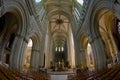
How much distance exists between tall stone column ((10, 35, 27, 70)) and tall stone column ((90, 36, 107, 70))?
22.2ft

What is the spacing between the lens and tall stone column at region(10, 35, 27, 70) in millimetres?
11753

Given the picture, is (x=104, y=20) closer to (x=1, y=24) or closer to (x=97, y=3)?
(x=97, y=3)

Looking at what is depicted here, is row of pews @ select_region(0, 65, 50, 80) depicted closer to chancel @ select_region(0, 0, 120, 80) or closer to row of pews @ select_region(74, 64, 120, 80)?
chancel @ select_region(0, 0, 120, 80)

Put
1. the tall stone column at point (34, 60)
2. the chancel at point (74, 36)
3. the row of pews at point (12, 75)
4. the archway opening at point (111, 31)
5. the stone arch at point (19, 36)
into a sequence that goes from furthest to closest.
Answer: the tall stone column at point (34, 60)
the archway opening at point (111, 31)
the stone arch at point (19, 36)
the chancel at point (74, 36)
the row of pews at point (12, 75)

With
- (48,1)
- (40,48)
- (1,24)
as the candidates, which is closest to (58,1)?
(48,1)

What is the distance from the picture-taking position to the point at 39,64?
1933 cm

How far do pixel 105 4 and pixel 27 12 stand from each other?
6.99m

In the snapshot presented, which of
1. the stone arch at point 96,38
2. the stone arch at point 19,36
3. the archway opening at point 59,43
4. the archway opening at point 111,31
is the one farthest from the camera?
the archway opening at point 59,43

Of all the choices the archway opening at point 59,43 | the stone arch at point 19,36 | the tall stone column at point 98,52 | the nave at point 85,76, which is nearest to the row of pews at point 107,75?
the nave at point 85,76

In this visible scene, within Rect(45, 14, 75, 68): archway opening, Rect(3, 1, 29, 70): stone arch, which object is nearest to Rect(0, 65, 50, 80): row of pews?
Rect(3, 1, 29, 70): stone arch

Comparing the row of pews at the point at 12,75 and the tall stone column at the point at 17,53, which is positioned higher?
the tall stone column at the point at 17,53

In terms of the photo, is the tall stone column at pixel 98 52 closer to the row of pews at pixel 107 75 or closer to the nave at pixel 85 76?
the nave at pixel 85 76

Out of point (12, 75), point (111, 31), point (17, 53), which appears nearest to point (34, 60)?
point (17, 53)

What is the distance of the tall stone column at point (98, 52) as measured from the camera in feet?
41.3
